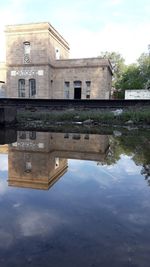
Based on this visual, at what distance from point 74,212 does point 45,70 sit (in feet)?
87.7

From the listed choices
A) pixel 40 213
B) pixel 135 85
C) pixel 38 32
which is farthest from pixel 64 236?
pixel 135 85

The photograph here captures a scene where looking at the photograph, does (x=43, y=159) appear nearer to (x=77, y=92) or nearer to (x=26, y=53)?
(x=77, y=92)

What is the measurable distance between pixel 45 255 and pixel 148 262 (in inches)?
26.0

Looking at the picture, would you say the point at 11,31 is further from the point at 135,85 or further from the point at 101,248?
the point at 101,248

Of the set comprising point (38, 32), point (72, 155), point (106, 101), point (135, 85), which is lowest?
point (72, 155)

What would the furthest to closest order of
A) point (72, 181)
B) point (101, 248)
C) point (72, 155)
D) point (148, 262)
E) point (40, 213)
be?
point (72, 155) < point (72, 181) < point (40, 213) < point (101, 248) < point (148, 262)

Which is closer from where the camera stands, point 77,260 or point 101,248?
point 77,260

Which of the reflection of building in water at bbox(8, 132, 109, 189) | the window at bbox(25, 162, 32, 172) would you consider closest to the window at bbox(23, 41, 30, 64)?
the reflection of building in water at bbox(8, 132, 109, 189)

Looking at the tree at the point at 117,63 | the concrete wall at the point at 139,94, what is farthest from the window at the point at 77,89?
the tree at the point at 117,63

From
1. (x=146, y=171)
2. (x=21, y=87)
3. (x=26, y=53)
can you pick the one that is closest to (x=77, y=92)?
(x=21, y=87)

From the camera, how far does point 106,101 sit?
54.2 ft

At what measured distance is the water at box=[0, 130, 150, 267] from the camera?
5.69 feet

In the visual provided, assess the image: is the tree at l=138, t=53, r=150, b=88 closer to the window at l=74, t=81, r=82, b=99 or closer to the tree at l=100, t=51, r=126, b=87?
the tree at l=100, t=51, r=126, b=87

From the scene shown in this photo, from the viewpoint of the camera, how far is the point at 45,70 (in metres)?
28.0
